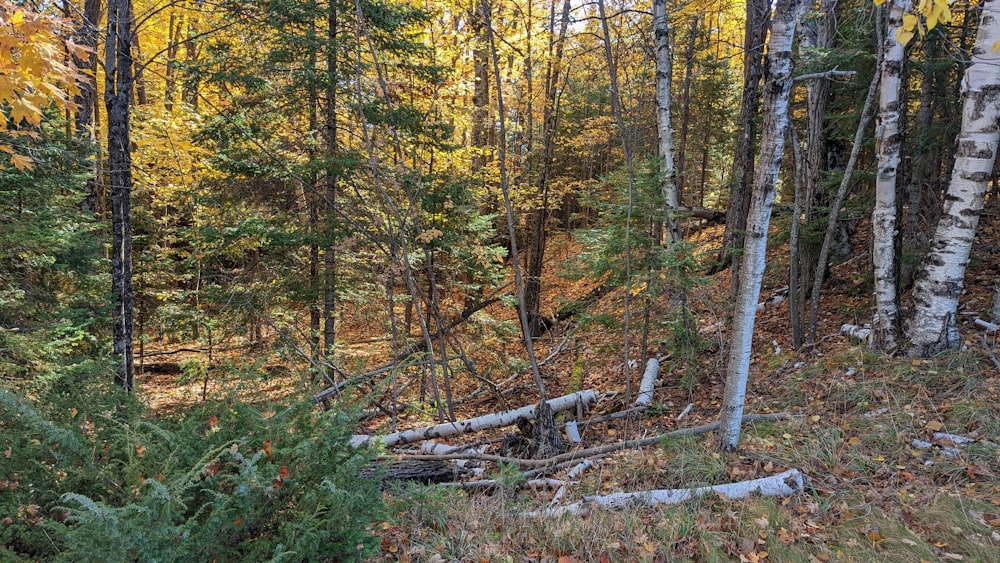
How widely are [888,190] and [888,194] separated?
0.15ft

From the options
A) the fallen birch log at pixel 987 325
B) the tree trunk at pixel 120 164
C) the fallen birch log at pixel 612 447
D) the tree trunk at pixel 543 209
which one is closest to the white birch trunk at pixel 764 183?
the fallen birch log at pixel 612 447

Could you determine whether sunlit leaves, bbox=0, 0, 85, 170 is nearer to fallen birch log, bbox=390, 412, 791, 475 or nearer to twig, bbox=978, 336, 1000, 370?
fallen birch log, bbox=390, 412, 791, 475

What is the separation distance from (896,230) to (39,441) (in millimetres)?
8075

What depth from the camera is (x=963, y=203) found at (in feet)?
16.5

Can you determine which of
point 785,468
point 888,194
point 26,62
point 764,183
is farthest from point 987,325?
point 26,62

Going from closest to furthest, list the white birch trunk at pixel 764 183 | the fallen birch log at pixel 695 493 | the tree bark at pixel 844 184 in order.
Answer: the white birch trunk at pixel 764 183
the fallen birch log at pixel 695 493
the tree bark at pixel 844 184

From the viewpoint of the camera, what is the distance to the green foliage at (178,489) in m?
2.22

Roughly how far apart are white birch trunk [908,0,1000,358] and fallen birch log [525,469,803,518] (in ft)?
9.17

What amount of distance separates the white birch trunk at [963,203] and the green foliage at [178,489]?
598 centimetres

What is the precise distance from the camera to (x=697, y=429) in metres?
5.21

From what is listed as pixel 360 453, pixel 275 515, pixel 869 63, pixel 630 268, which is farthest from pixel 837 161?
pixel 275 515

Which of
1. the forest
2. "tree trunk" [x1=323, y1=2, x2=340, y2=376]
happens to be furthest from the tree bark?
"tree trunk" [x1=323, y1=2, x2=340, y2=376]

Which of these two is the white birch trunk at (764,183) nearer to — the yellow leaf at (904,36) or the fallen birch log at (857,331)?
the yellow leaf at (904,36)

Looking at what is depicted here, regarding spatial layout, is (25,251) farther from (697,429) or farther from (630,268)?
(697,429)
